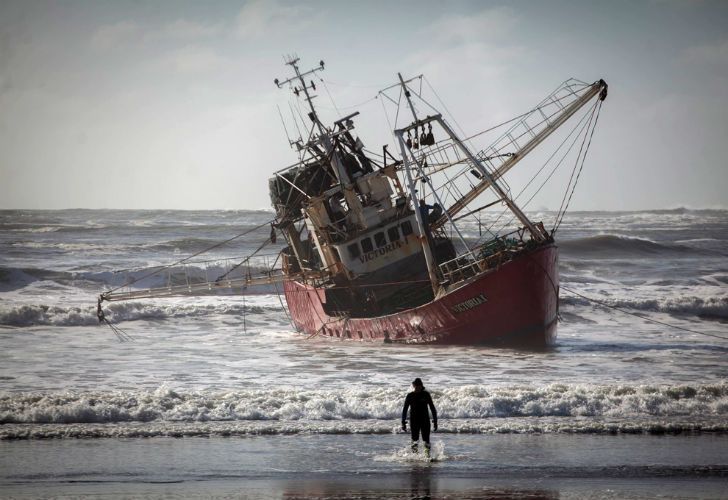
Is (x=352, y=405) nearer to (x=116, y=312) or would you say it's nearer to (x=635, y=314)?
(x=116, y=312)

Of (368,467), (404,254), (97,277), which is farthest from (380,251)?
(97,277)

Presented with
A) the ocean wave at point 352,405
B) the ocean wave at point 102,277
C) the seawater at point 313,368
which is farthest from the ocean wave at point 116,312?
the ocean wave at point 352,405

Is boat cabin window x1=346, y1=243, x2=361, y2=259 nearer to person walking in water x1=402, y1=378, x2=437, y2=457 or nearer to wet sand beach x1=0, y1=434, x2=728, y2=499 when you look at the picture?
wet sand beach x1=0, y1=434, x2=728, y2=499

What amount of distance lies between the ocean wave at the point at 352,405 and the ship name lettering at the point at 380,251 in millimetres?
13823

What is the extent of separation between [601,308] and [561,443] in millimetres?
27861

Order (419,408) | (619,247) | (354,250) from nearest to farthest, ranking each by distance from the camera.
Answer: (419,408) < (354,250) < (619,247)

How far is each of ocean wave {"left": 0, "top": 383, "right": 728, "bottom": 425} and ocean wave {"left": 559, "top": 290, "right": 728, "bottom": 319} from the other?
880 inches

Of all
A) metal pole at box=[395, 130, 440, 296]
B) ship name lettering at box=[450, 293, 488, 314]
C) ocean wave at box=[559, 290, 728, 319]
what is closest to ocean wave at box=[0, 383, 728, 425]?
ship name lettering at box=[450, 293, 488, 314]

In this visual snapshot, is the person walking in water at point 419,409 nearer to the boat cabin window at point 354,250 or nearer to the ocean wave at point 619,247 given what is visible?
the boat cabin window at point 354,250

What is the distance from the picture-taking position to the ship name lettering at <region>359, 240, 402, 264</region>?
35.2 meters

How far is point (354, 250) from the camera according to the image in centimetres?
3512

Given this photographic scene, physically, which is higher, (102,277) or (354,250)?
(102,277)

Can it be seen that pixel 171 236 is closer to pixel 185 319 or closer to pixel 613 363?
pixel 185 319

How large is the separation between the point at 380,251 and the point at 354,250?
1045mm
